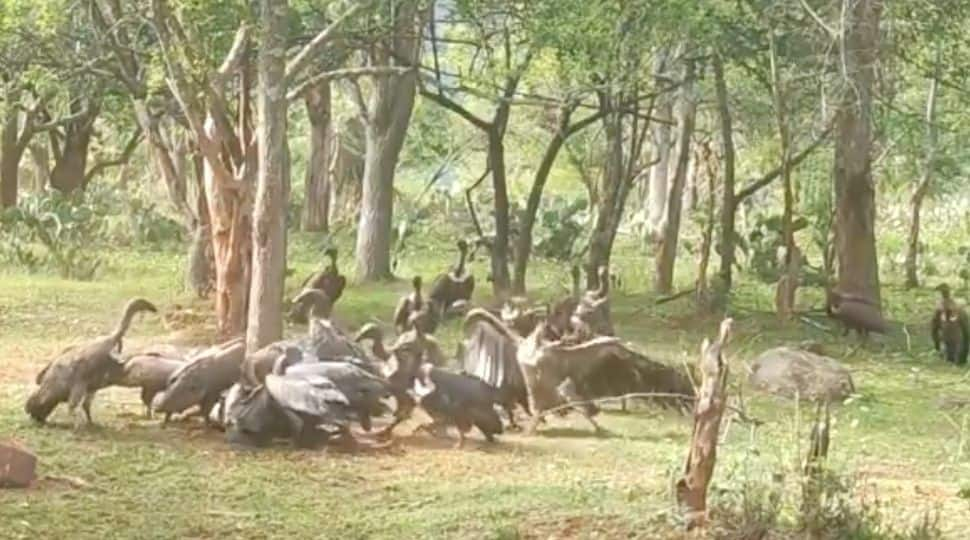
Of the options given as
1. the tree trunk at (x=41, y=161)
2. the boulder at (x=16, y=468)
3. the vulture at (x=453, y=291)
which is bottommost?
the boulder at (x=16, y=468)

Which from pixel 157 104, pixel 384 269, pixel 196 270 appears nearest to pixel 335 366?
pixel 157 104

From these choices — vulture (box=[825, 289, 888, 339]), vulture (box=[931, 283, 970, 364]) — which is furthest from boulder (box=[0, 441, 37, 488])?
vulture (box=[825, 289, 888, 339])

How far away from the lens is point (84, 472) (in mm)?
8320

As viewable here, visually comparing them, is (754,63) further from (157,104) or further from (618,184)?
(157,104)

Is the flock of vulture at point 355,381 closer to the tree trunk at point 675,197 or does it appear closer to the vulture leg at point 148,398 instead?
the vulture leg at point 148,398

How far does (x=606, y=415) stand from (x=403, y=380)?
1.89 metres

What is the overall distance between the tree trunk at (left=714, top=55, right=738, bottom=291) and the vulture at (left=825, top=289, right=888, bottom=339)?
2.13m

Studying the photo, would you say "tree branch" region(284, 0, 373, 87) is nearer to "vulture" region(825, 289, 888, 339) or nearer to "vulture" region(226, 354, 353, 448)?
"vulture" region(226, 354, 353, 448)

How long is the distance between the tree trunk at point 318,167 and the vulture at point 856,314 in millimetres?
10164

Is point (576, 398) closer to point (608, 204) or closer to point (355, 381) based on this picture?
point (355, 381)

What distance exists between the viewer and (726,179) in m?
17.8

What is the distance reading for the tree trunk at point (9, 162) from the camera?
85.1 feet

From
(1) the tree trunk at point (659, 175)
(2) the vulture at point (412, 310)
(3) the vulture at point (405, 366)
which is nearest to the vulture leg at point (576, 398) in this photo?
(3) the vulture at point (405, 366)

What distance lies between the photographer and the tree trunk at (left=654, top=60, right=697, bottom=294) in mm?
18859
